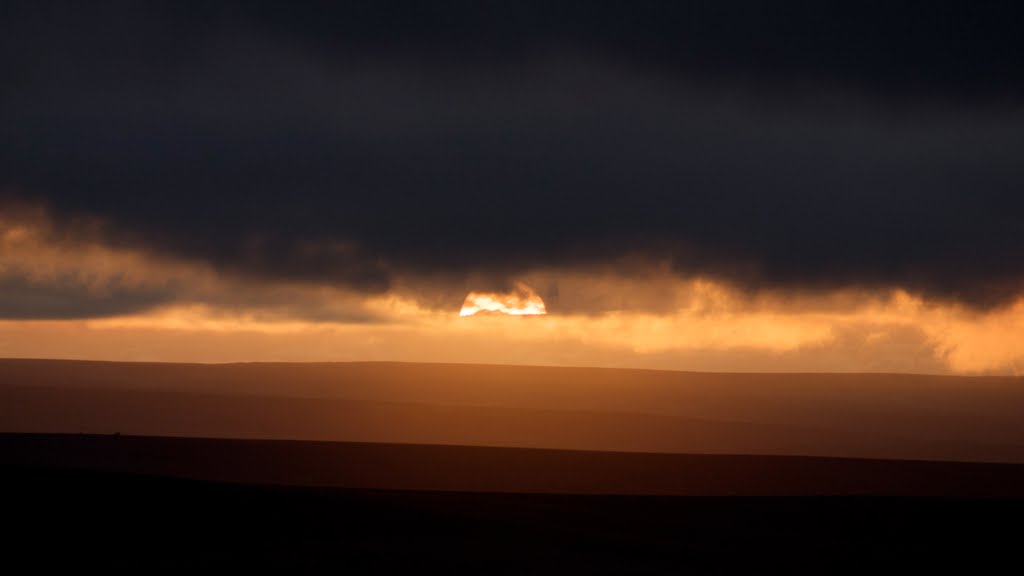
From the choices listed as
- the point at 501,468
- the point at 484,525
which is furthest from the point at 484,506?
the point at 501,468

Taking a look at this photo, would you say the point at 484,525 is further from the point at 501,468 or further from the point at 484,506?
the point at 501,468

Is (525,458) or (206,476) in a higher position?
(525,458)

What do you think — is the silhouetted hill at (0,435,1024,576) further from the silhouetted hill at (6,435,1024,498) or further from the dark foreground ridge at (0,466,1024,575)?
the silhouetted hill at (6,435,1024,498)

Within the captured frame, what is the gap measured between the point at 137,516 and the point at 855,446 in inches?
3458

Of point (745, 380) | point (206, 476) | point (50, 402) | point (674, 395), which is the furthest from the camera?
point (745, 380)

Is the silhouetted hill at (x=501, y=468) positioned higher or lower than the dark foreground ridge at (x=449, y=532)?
higher

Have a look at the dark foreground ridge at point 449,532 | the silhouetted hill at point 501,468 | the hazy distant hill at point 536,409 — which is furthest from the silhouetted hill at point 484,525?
the hazy distant hill at point 536,409

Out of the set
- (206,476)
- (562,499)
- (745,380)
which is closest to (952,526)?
(562,499)

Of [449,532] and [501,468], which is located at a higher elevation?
[501,468]

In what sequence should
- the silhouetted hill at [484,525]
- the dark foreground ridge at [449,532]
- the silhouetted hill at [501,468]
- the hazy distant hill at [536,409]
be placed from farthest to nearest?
the hazy distant hill at [536,409] < the silhouetted hill at [501,468] < the silhouetted hill at [484,525] < the dark foreground ridge at [449,532]

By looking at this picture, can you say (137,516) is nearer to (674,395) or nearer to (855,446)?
(855,446)

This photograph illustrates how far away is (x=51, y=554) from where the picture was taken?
21.9 m

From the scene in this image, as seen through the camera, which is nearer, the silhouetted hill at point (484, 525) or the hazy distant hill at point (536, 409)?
the silhouetted hill at point (484, 525)

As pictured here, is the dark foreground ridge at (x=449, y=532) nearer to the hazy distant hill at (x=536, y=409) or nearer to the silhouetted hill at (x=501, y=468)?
the silhouetted hill at (x=501, y=468)
